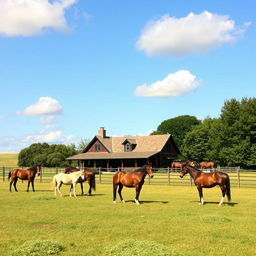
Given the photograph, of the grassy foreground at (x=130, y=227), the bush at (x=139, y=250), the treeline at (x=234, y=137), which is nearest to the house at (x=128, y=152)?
the treeline at (x=234, y=137)

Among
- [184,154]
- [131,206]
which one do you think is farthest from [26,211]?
[184,154]

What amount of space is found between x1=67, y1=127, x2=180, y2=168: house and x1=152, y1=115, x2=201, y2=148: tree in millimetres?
27194

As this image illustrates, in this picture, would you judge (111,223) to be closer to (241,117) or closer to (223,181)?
(223,181)

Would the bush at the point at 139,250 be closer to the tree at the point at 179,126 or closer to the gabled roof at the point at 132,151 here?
the gabled roof at the point at 132,151

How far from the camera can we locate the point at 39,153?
274 feet

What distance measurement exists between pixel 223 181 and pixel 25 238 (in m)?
9.91

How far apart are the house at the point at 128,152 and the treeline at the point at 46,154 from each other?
13422mm

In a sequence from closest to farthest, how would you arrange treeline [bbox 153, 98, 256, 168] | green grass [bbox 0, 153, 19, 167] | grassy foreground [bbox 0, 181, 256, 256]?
grassy foreground [bbox 0, 181, 256, 256]
treeline [bbox 153, 98, 256, 168]
green grass [bbox 0, 153, 19, 167]

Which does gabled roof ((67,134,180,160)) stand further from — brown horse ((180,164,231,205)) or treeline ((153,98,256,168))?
brown horse ((180,164,231,205))

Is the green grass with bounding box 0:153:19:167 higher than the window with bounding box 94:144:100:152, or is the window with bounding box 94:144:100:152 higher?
the window with bounding box 94:144:100:152

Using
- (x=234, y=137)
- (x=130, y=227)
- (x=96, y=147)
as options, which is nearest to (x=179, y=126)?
(x=234, y=137)

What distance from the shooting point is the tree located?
298 ft

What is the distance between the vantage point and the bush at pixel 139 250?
7168 mm

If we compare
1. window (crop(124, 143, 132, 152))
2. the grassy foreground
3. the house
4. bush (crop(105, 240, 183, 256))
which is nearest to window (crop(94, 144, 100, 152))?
the house
